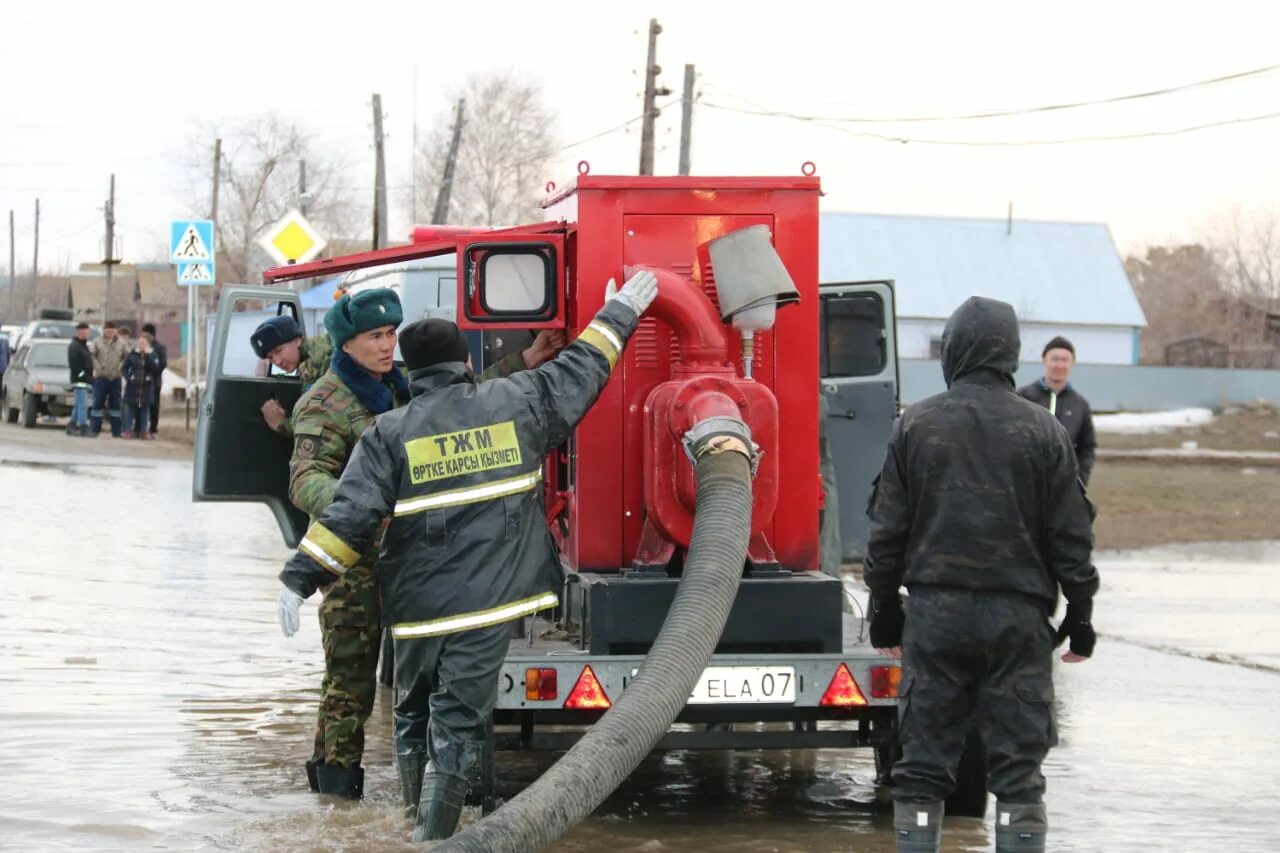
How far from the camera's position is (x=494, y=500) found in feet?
20.4

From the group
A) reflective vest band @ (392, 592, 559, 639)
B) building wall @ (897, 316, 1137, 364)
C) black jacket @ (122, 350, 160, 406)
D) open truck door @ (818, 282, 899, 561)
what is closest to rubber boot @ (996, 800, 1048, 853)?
reflective vest band @ (392, 592, 559, 639)

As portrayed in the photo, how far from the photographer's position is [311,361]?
8734mm

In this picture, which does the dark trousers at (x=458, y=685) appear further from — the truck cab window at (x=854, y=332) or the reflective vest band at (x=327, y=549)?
the truck cab window at (x=854, y=332)

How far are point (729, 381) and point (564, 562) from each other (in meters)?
1.36

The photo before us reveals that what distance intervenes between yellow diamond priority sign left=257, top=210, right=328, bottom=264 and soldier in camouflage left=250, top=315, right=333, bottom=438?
9130 millimetres

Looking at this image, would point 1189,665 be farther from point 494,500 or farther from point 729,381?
point 494,500

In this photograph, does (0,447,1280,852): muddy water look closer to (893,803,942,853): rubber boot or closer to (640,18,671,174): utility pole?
(893,803,942,853): rubber boot

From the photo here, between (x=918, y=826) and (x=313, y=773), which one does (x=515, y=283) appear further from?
(x=918, y=826)

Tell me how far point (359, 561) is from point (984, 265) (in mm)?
62561

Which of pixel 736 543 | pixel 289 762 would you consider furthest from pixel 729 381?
pixel 289 762

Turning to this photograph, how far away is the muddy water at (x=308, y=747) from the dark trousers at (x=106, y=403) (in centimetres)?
1617

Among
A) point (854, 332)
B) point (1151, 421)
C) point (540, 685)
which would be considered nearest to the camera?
point (540, 685)

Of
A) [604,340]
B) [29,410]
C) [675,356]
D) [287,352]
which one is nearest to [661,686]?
[604,340]

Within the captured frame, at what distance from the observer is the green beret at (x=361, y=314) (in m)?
7.43
